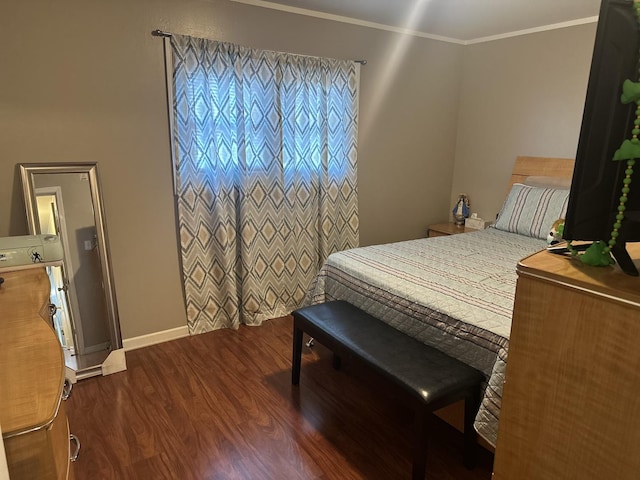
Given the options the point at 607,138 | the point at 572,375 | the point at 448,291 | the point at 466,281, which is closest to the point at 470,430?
the point at 448,291

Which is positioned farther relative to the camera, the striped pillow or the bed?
the striped pillow

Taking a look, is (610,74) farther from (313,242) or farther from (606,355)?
(313,242)

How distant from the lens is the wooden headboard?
3418mm

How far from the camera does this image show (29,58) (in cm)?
230

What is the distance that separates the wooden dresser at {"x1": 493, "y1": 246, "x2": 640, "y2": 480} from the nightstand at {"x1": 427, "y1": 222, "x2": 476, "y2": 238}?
300 centimetres

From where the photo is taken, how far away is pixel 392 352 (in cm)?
193

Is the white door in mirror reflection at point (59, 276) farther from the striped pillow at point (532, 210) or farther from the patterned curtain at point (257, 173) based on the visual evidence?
the striped pillow at point (532, 210)

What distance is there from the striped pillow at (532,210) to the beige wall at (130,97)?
1168 millimetres

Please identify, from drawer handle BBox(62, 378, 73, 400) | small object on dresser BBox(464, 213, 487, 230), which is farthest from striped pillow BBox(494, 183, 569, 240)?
drawer handle BBox(62, 378, 73, 400)

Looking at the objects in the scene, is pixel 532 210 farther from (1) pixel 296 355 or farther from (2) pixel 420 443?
(2) pixel 420 443

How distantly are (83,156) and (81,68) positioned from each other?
1.63 ft

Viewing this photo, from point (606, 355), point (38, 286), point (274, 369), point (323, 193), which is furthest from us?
point (323, 193)

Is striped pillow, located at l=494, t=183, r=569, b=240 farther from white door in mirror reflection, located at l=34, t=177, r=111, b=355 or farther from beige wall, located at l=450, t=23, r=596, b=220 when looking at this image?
white door in mirror reflection, located at l=34, t=177, r=111, b=355

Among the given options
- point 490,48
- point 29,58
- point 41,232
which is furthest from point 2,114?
point 490,48
